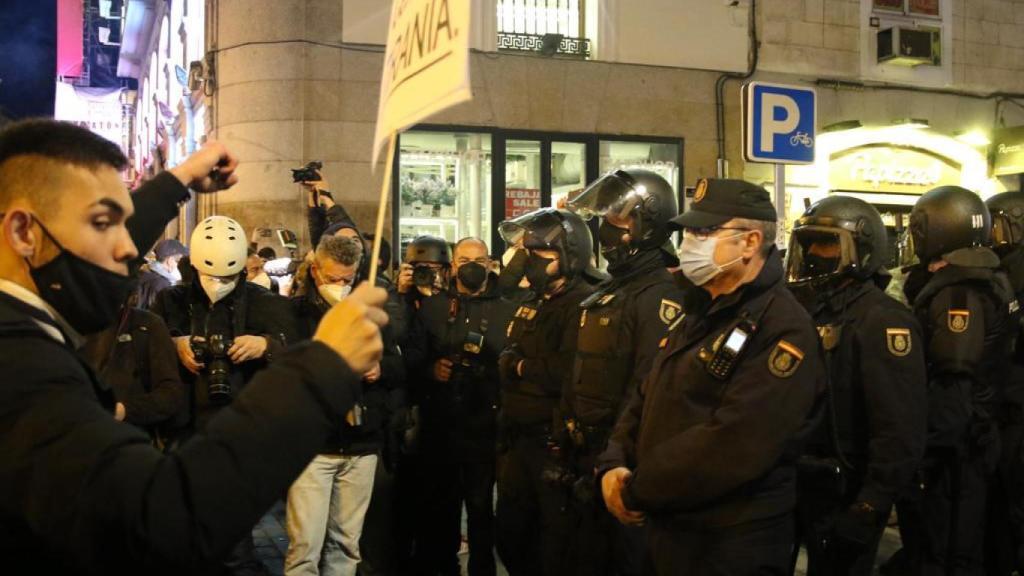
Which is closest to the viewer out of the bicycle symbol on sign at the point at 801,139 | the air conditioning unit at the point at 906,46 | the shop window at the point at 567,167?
the bicycle symbol on sign at the point at 801,139

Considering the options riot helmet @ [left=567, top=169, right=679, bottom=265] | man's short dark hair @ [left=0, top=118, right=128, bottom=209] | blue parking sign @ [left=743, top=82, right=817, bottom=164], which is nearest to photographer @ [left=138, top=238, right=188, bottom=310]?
riot helmet @ [left=567, top=169, right=679, bottom=265]

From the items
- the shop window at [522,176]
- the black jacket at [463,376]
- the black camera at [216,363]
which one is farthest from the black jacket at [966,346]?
the shop window at [522,176]

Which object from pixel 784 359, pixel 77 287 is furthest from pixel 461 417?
pixel 77 287

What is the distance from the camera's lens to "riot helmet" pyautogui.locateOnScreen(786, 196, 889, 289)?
4.85m

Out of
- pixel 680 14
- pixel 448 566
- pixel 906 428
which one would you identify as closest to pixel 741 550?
pixel 906 428

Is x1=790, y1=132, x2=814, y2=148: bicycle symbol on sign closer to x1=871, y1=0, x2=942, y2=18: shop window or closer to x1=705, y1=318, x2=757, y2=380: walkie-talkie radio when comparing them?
x1=705, y1=318, x2=757, y2=380: walkie-talkie radio

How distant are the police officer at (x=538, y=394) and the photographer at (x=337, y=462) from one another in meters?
0.78

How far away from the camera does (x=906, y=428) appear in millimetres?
4301

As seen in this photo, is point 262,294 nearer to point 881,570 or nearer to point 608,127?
point 881,570

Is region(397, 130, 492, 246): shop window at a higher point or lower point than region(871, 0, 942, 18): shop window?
lower

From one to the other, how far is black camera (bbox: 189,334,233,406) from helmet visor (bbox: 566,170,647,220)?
2.15 metres

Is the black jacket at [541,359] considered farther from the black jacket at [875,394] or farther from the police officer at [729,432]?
the police officer at [729,432]

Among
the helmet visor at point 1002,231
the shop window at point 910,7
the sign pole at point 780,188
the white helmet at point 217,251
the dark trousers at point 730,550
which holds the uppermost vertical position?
the shop window at point 910,7

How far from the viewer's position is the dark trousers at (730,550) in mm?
3350
